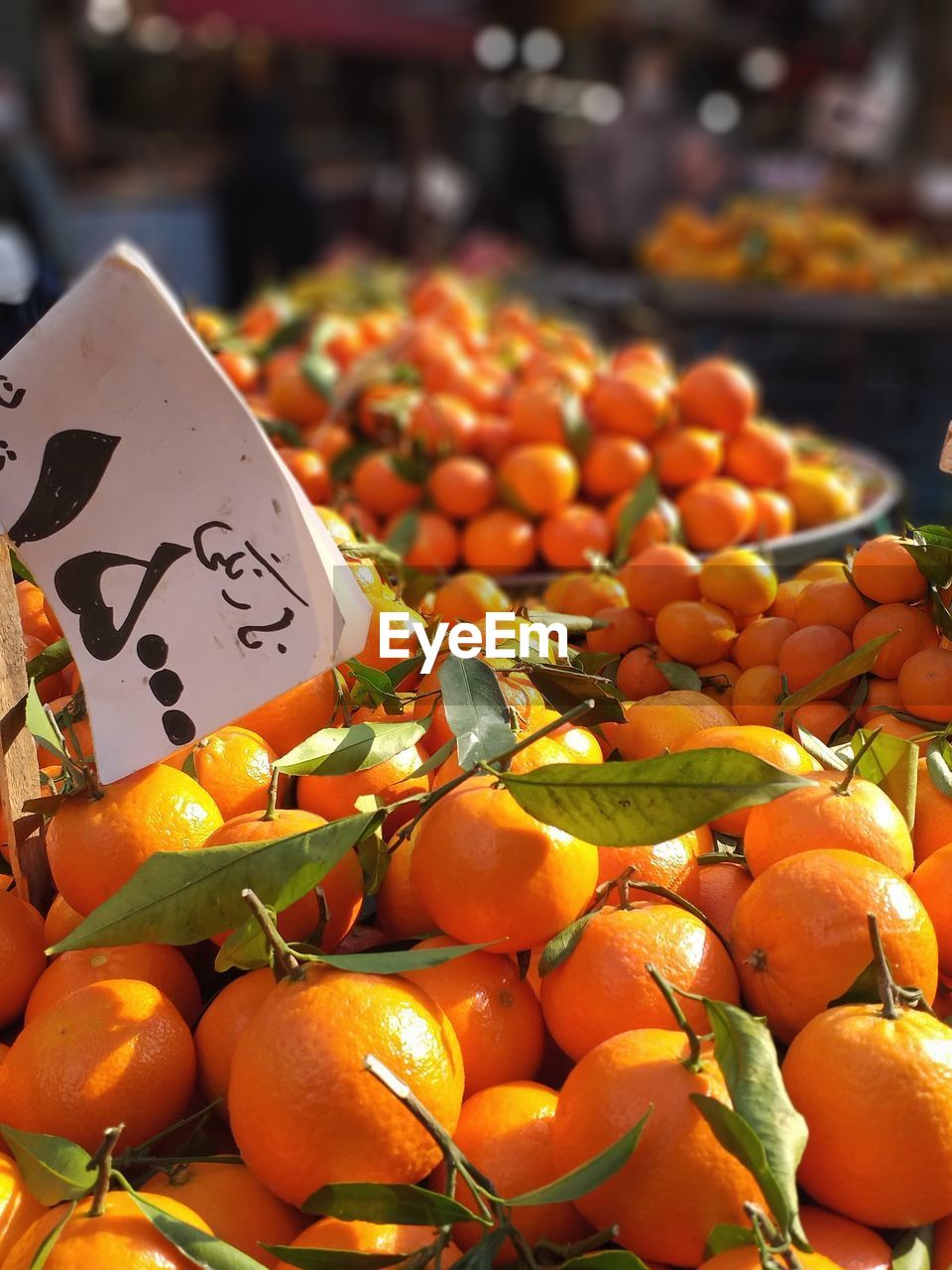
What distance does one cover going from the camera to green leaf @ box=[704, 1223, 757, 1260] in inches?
28.1

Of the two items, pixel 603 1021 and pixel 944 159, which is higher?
pixel 603 1021

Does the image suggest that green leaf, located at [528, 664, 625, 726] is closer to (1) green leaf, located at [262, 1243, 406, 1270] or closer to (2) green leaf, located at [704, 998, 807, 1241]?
(2) green leaf, located at [704, 998, 807, 1241]

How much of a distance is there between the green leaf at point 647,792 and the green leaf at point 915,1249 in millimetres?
298

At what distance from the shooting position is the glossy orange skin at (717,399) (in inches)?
93.1

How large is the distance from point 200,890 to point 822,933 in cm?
45

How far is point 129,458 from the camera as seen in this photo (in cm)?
97

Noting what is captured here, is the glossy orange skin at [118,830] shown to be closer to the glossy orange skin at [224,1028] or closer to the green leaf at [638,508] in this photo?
the glossy orange skin at [224,1028]

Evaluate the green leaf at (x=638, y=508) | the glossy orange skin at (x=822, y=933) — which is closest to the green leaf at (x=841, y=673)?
the glossy orange skin at (x=822, y=933)

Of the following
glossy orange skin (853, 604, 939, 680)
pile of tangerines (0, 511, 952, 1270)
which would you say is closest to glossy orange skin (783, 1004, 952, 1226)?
pile of tangerines (0, 511, 952, 1270)

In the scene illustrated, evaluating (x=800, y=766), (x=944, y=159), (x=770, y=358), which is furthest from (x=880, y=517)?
(x=944, y=159)

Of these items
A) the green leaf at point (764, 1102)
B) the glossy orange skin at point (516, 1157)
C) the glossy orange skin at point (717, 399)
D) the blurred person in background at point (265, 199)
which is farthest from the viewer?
the blurred person in background at point (265, 199)

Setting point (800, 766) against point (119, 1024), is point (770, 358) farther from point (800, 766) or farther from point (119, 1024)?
point (119, 1024)

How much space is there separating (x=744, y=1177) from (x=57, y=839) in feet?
1.92

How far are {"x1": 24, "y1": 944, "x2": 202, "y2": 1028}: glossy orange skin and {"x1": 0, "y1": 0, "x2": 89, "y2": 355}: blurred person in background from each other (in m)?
6.37
